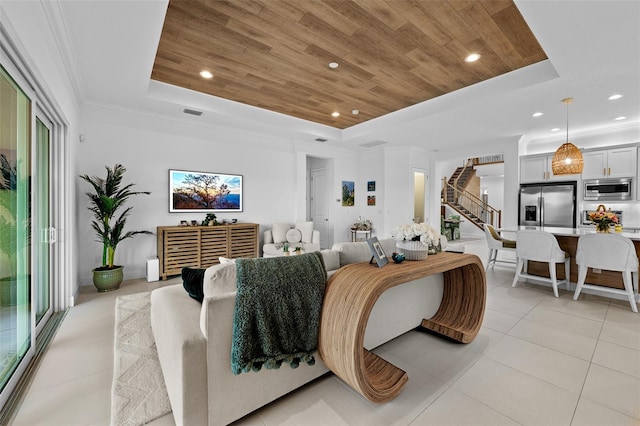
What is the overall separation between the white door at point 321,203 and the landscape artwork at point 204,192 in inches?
97.8

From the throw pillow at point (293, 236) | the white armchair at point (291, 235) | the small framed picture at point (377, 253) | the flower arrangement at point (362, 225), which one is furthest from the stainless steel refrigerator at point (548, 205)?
the small framed picture at point (377, 253)

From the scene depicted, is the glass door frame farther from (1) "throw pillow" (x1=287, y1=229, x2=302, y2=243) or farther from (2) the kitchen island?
(2) the kitchen island

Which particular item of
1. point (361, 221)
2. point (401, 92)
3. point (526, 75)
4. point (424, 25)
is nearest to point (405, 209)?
point (361, 221)

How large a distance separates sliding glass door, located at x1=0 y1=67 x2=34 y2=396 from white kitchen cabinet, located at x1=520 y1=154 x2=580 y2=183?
7626 millimetres

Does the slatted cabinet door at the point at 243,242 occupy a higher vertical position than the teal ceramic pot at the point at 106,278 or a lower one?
higher

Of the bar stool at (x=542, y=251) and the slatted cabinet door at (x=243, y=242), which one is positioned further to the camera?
the slatted cabinet door at (x=243, y=242)

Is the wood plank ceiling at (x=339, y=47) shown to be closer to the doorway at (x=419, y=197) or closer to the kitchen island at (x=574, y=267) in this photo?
the kitchen island at (x=574, y=267)

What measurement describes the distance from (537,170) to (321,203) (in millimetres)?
4843

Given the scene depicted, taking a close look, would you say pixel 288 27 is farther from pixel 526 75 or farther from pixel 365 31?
pixel 526 75

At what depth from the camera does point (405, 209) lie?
689 cm

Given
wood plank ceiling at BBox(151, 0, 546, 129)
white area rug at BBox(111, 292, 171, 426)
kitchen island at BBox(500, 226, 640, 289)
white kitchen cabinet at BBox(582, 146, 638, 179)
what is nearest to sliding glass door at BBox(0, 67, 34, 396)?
white area rug at BBox(111, 292, 171, 426)

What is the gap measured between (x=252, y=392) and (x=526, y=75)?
437 centimetres

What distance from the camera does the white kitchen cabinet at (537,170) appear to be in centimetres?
568

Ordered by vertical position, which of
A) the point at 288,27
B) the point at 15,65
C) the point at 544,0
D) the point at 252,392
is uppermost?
the point at 288,27
